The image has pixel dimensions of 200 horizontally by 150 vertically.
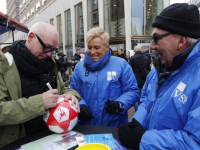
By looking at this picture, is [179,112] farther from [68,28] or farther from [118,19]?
[68,28]

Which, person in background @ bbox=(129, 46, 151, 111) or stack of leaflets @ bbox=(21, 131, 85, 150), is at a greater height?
person in background @ bbox=(129, 46, 151, 111)

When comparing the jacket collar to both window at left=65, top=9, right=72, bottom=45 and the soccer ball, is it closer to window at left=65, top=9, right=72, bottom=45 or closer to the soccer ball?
the soccer ball

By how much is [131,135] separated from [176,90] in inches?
18.4

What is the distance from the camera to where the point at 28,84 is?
1.57 m

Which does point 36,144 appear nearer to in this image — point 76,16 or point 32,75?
point 32,75

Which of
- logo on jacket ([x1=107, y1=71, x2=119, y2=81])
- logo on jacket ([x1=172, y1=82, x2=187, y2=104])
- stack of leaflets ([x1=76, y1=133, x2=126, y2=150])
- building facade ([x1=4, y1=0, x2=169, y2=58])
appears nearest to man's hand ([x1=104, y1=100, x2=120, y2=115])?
logo on jacket ([x1=107, y1=71, x2=119, y2=81])

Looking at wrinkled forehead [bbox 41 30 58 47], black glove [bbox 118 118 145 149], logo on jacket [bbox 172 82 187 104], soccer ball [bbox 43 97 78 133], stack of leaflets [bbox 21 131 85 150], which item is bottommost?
stack of leaflets [bbox 21 131 85 150]

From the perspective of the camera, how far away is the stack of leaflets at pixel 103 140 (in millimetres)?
1286

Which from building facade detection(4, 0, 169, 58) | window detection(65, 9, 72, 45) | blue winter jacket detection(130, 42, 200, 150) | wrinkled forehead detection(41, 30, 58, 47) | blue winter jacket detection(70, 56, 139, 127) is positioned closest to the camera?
blue winter jacket detection(130, 42, 200, 150)

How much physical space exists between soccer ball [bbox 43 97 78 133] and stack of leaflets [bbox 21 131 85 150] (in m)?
0.06

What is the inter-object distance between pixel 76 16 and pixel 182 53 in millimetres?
19258

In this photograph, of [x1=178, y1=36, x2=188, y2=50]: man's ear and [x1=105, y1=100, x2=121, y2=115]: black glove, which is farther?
[x1=105, y1=100, x2=121, y2=115]: black glove

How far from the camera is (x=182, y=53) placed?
1.13m

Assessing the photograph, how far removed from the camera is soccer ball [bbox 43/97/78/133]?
1362mm
